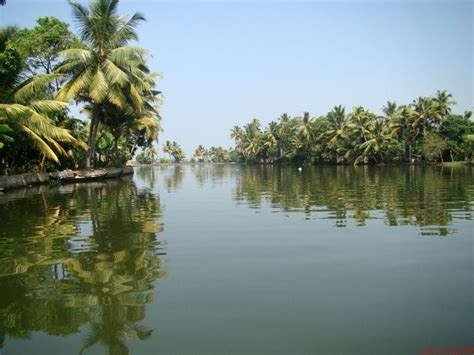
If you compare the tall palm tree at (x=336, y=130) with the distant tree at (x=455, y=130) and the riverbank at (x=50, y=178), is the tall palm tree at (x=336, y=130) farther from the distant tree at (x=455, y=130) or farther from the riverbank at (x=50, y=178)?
the riverbank at (x=50, y=178)

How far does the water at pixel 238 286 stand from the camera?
151 inches

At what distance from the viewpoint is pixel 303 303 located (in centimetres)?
468

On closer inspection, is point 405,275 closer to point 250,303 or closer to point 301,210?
point 250,303

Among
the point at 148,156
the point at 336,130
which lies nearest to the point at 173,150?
the point at 148,156

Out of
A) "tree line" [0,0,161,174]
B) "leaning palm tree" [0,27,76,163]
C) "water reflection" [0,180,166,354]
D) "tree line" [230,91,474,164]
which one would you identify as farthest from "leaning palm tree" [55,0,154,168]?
"tree line" [230,91,474,164]

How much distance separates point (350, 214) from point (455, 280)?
6078 millimetres

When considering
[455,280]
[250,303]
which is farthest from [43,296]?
[455,280]

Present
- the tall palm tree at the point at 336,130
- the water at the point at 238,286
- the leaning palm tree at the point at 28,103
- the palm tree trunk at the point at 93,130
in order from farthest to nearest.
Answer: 1. the tall palm tree at the point at 336,130
2. the palm tree trunk at the point at 93,130
3. the leaning palm tree at the point at 28,103
4. the water at the point at 238,286

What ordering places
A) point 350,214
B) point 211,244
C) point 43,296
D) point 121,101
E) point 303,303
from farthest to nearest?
point 121,101 < point 350,214 < point 211,244 < point 43,296 < point 303,303

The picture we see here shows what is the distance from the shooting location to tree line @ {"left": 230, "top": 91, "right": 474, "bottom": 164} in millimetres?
58344

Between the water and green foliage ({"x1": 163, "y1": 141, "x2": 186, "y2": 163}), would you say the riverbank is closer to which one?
the water

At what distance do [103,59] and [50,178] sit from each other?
903 centimetres

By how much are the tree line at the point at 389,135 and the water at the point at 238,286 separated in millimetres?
42198

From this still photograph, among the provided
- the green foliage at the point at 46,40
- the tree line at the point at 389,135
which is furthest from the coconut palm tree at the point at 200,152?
the green foliage at the point at 46,40
